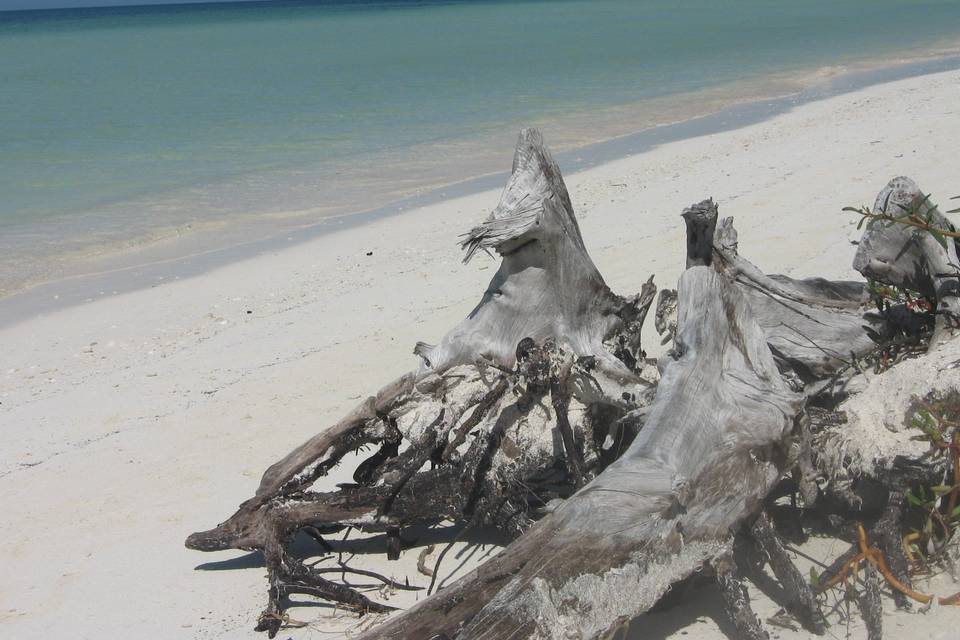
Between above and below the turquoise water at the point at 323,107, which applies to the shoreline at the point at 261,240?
below

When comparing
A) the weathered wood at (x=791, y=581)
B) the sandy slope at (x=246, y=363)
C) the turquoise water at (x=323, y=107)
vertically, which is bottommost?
the weathered wood at (x=791, y=581)

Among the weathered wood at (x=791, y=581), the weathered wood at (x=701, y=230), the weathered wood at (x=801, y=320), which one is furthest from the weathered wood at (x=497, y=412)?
the weathered wood at (x=791, y=581)

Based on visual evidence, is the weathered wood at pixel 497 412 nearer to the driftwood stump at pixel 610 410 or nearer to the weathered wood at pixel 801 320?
the driftwood stump at pixel 610 410

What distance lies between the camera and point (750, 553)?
11.0ft

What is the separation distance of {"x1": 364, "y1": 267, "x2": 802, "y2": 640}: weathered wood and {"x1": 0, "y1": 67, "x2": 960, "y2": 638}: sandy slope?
458 mm

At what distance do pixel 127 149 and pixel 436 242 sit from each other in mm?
9627

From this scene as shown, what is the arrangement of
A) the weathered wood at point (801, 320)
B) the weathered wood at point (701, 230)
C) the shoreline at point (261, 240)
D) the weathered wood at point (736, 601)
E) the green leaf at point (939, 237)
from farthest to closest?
the shoreline at point (261, 240) → the weathered wood at point (801, 320) → the weathered wood at point (701, 230) → the green leaf at point (939, 237) → the weathered wood at point (736, 601)

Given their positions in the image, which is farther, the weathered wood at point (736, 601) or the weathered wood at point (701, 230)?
the weathered wood at point (701, 230)

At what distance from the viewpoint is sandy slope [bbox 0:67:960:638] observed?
387 centimetres

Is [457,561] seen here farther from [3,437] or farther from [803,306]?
[3,437]

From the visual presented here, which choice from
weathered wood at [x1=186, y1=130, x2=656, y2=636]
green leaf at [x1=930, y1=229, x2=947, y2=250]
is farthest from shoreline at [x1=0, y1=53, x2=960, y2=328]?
green leaf at [x1=930, y1=229, x2=947, y2=250]

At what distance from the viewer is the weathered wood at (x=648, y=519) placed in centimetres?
269

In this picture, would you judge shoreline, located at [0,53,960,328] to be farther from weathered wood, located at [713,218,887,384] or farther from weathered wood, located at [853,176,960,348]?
weathered wood, located at [853,176,960,348]

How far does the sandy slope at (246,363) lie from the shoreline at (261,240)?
1.29 feet
